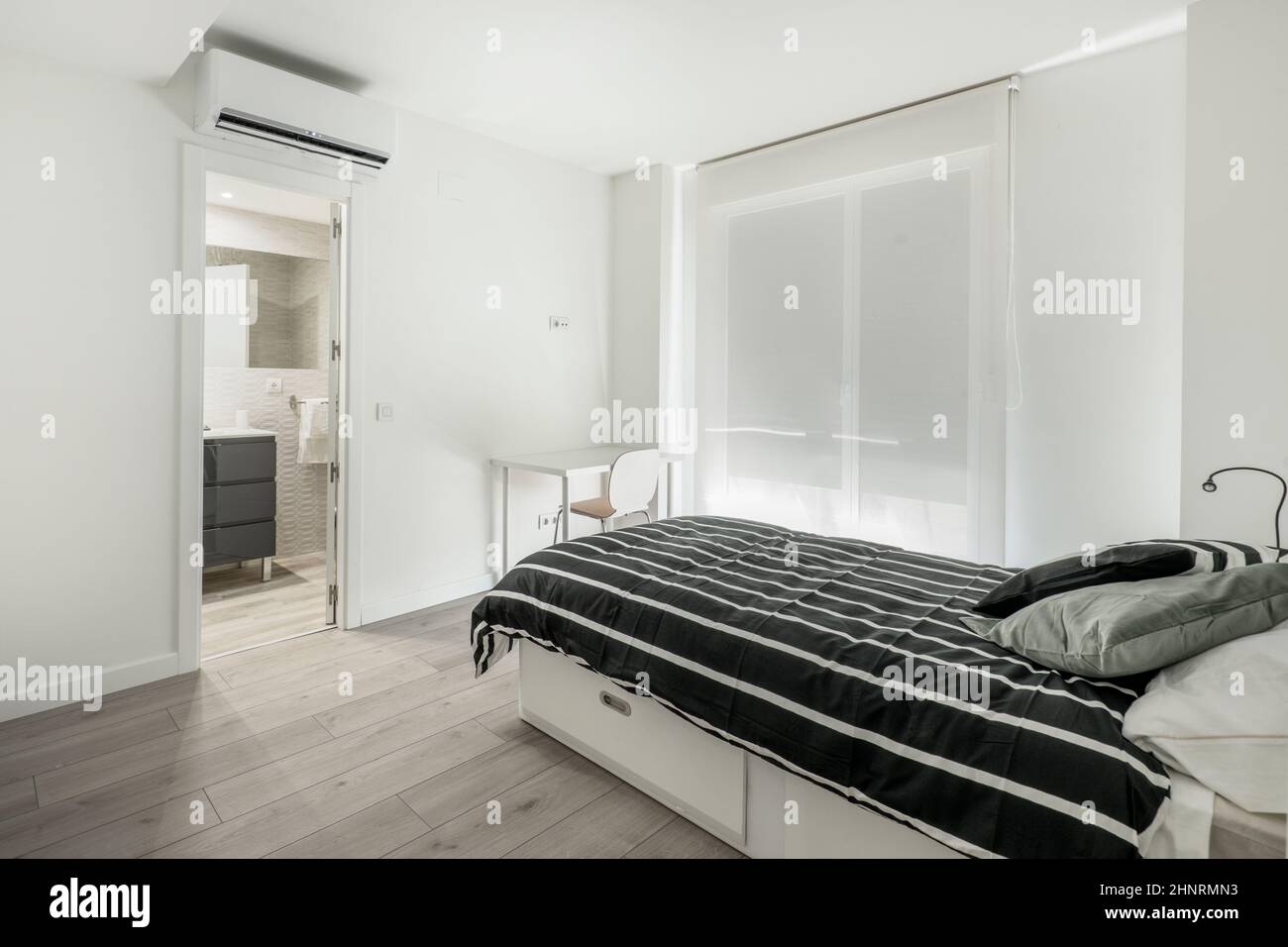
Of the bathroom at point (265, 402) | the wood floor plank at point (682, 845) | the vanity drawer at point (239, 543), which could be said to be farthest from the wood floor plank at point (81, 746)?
the wood floor plank at point (682, 845)

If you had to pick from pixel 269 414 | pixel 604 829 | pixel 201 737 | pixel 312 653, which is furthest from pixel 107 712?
pixel 269 414

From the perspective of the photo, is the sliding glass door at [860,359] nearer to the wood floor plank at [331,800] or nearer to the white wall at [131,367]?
the white wall at [131,367]

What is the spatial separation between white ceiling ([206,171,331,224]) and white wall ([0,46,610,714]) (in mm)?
1035

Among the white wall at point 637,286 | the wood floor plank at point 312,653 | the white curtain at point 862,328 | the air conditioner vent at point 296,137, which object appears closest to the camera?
the air conditioner vent at point 296,137

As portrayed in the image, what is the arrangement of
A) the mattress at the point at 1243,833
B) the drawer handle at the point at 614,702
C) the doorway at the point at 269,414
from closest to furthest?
the mattress at the point at 1243,833 → the drawer handle at the point at 614,702 → the doorway at the point at 269,414

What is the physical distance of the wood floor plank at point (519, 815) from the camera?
1.81 meters

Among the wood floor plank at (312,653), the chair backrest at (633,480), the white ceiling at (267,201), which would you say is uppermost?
the white ceiling at (267,201)

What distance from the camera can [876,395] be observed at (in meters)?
3.64

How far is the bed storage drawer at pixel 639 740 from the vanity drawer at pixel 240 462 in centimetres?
285

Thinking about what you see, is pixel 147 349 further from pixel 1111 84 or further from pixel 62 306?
pixel 1111 84

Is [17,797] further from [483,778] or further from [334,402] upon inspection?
[334,402]

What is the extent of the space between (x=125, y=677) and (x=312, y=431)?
2.40 m

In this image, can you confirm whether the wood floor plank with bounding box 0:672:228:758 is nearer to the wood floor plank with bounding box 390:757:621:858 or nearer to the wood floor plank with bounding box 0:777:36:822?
the wood floor plank with bounding box 0:777:36:822

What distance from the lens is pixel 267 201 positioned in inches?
175
